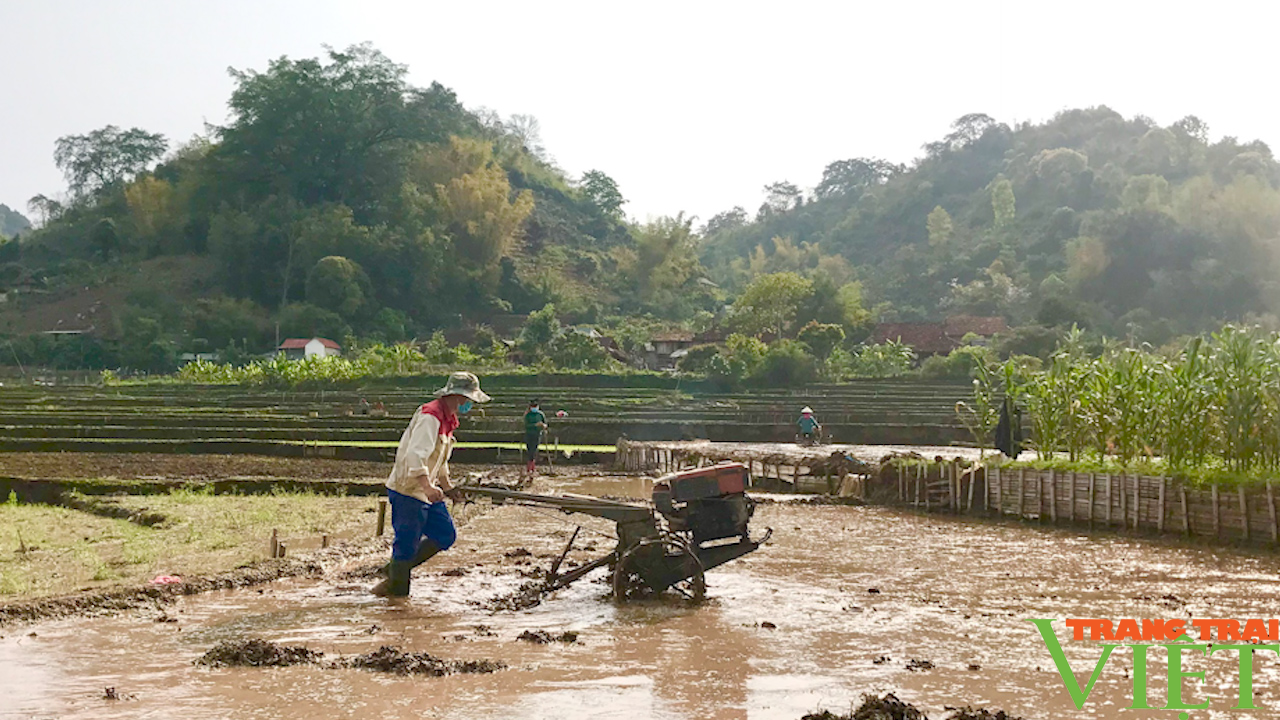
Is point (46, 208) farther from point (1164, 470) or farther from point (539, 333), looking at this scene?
point (1164, 470)

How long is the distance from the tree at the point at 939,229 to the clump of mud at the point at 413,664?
350 feet

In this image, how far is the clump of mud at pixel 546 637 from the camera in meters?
8.06

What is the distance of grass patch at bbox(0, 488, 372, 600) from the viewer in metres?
10.7

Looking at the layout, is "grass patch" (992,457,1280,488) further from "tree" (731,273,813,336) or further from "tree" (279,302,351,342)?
"tree" (279,302,351,342)

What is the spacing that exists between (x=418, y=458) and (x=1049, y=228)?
101 metres

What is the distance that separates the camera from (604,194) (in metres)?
128

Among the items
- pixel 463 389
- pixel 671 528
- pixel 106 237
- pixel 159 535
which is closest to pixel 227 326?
pixel 106 237

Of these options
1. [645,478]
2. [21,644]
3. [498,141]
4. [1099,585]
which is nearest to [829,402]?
[645,478]

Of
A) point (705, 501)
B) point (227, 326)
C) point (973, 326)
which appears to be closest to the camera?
point (705, 501)

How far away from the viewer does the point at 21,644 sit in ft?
25.3

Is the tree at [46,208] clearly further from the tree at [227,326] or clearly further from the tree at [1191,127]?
the tree at [1191,127]

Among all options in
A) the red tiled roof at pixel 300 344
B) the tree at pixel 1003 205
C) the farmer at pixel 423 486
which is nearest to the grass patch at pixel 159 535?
the farmer at pixel 423 486

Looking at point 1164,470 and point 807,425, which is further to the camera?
point 807,425

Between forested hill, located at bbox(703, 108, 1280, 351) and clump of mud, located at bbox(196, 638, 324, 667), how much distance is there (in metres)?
56.5
